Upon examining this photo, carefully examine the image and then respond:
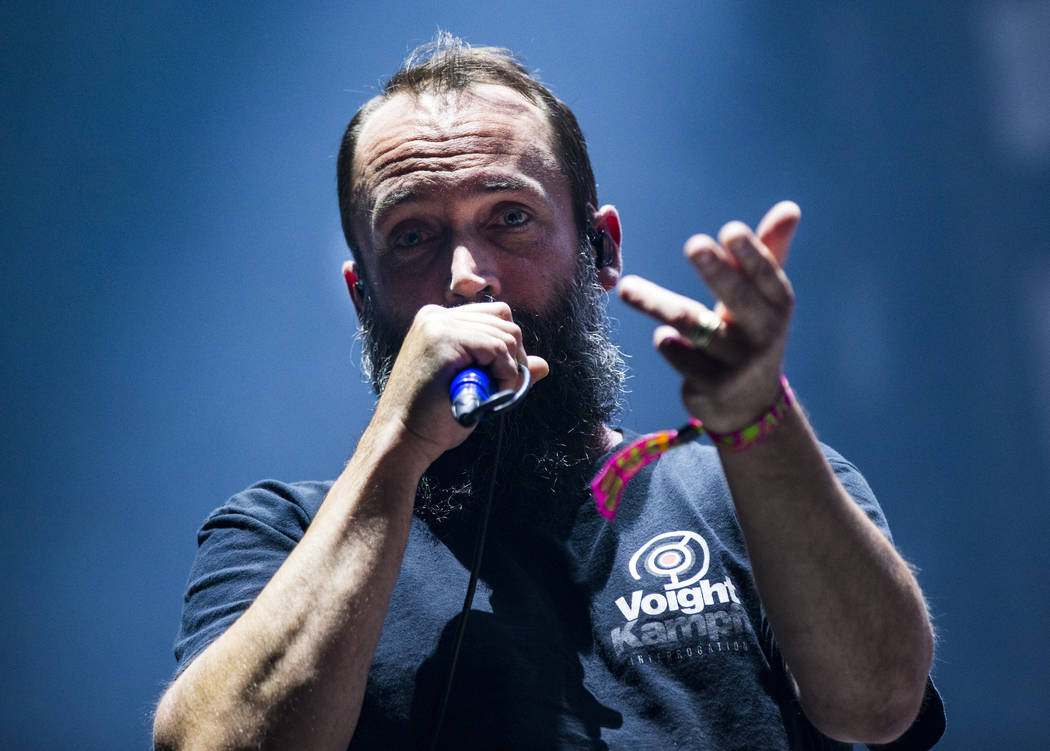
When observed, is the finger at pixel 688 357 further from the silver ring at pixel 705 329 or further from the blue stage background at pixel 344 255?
the blue stage background at pixel 344 255

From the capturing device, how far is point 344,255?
8.48ft

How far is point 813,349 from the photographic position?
2.48 m

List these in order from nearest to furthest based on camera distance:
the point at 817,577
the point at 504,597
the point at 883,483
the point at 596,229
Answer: the point at 817,577, the point at 504,597, the point at 596,229, the point at 883,483

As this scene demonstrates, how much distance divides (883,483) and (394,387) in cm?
175

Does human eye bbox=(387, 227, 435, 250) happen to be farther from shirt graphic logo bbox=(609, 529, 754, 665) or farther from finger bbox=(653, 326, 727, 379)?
finger bbox=(653, 326, 727, 379)

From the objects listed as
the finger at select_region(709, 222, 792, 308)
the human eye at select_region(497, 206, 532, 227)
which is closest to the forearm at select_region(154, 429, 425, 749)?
the finger at select_region(709, 222, 792, 308)

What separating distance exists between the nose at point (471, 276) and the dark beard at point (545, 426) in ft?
0.28

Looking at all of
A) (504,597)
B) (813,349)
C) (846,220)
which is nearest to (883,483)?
(813,349)

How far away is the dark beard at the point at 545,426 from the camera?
4.74 feet

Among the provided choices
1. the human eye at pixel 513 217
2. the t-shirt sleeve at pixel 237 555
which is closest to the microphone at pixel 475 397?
the t-shirt sleeve at pixel 237 555

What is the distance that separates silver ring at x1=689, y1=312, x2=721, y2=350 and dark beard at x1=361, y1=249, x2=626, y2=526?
64 centimetres

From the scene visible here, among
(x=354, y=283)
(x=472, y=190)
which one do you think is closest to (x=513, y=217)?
(x=472, y=190)

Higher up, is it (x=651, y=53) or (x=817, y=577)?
(x=651, y=53)

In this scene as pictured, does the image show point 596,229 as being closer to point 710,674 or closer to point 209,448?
point 710,674
